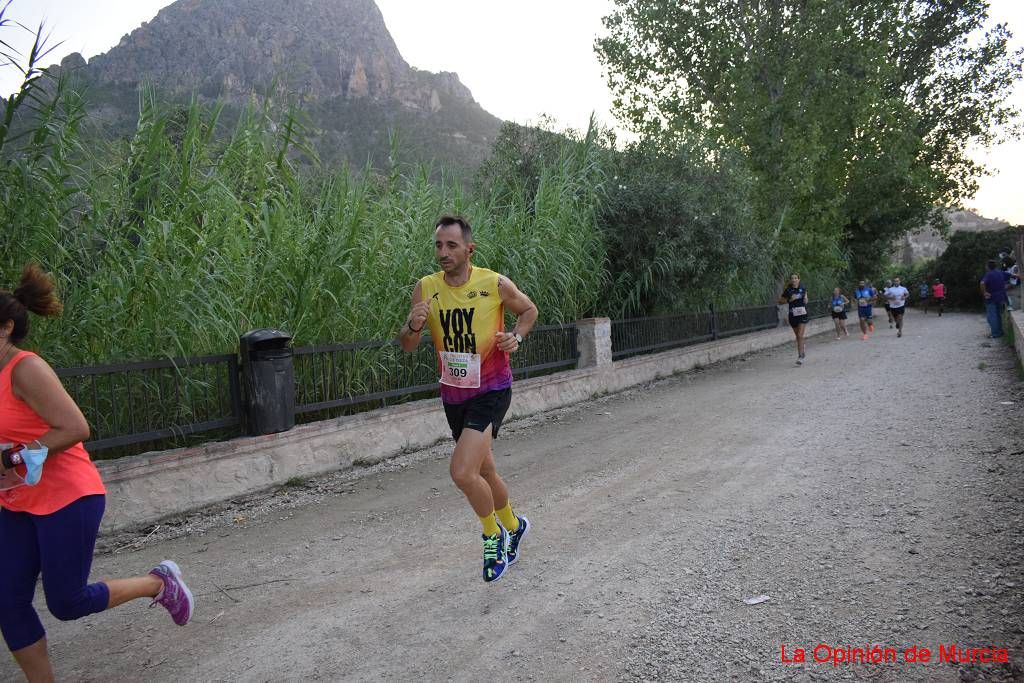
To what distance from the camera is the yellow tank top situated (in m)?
4.01

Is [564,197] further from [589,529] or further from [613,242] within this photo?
[589,529]

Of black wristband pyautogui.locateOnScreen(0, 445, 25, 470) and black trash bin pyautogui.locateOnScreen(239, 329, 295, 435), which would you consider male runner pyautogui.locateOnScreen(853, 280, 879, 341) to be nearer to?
black trash bin pyautogui.locateOnScreen(239, 329, 295, 435)

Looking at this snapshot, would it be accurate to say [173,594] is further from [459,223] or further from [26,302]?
[459,223]

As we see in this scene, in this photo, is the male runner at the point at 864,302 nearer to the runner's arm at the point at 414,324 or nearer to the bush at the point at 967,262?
the runner's arm at the point at 414,324

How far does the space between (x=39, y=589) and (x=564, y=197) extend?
28.9 feet

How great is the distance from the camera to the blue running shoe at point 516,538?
4.23 metres

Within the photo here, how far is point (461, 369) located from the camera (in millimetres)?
4023

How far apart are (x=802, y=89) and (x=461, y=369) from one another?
21229 mm

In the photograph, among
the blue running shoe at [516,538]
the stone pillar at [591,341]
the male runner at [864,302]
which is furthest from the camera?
the male runner at [864,302]

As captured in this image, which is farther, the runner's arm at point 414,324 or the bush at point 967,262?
the bush at point 967,262

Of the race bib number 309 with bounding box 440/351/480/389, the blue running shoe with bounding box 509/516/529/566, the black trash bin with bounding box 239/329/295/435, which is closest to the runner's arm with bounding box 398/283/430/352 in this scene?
the race bib number 309 with bounding box 440/351/480/389

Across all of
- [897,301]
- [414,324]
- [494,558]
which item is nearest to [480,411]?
[414,324]

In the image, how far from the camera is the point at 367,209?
7629mm

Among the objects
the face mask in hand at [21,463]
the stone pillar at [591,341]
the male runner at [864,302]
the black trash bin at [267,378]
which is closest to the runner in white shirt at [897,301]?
the male runner at [864,302]
